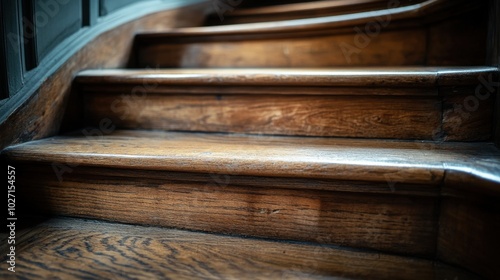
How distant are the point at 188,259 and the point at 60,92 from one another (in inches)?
25.3

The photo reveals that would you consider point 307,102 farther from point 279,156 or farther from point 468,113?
point 468,113

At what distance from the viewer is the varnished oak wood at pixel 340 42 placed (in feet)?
3.54

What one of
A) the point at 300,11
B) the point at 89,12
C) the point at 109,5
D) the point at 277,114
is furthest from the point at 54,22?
the point at 300,11

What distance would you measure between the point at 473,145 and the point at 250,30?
0.78m

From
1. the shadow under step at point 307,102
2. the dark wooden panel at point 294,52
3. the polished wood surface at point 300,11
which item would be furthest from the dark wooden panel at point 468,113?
the polished wood surface at point 300,11

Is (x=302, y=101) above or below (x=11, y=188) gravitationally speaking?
above

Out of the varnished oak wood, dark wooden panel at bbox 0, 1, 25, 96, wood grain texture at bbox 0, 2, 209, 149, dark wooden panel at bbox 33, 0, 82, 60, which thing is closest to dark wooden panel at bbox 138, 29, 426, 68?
the varnished oak wood

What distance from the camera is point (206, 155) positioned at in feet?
2.60

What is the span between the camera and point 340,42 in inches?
50.0

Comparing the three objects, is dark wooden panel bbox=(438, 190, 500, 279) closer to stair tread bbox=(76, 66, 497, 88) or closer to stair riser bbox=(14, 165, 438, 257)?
stair riser bbox=(14, 165, 438, 257)

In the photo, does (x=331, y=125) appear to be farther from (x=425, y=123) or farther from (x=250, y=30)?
(x=250, y=30)

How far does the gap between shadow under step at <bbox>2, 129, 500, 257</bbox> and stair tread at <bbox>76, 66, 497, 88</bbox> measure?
0.13 m

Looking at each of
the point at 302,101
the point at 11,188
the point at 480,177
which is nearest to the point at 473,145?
the point at 480,177

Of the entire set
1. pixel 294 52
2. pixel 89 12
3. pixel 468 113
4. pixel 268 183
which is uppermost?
pixel 89 12
